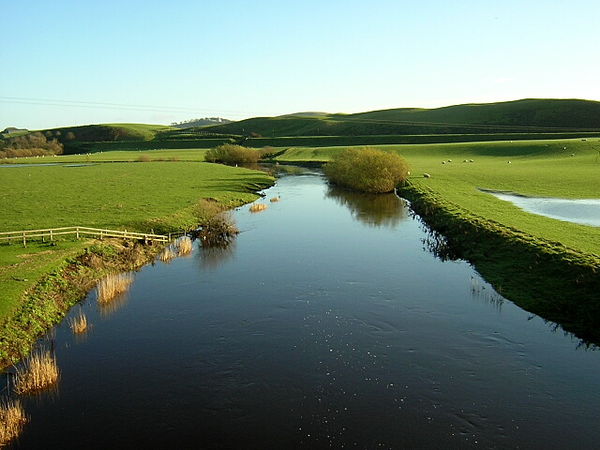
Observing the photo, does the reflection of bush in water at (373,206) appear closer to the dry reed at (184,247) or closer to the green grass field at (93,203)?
A: the green grass field at (93,203)

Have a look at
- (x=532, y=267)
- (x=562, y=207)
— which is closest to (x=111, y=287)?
(x=532, y=267)

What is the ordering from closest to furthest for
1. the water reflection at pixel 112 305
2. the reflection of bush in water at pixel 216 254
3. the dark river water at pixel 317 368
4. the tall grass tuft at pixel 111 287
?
the dark river water at pixel 317 368
the water reflection at pixel 112 305
the tall grass tuft at pixel 111 287
the reflection of bush in water at pixel 216 254

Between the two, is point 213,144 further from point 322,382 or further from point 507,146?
point 322,382

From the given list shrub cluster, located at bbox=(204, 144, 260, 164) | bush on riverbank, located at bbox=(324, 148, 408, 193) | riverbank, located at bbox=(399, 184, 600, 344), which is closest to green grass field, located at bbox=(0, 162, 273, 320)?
bush on riverbank, located at bbox=(324, 148, 408, 193)

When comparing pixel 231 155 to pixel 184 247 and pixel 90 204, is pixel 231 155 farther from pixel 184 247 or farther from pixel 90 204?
pixel 184 247

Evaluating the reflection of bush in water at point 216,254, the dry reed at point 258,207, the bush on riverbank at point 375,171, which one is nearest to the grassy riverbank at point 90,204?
the dry reed at point 258,207
